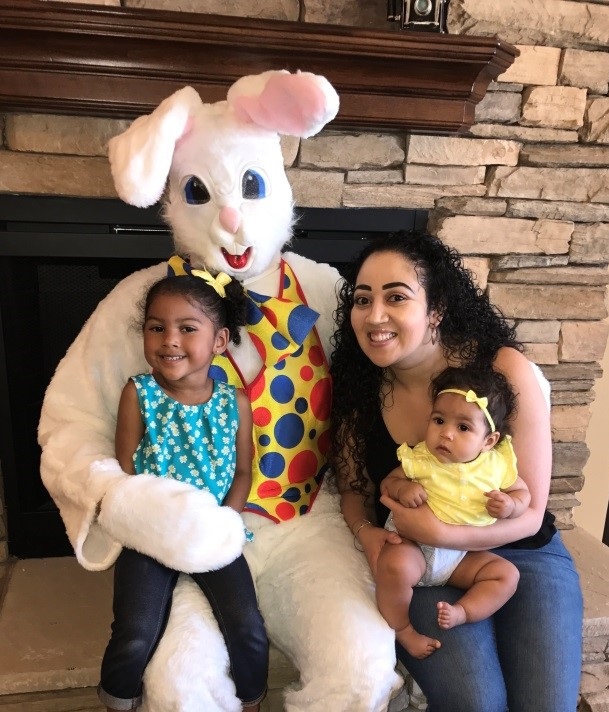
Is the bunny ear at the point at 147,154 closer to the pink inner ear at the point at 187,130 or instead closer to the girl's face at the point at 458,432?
the pink inner ear at the point at 187,130

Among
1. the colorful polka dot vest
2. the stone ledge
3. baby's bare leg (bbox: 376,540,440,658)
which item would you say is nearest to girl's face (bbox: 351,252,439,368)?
the colorful polka dot vest

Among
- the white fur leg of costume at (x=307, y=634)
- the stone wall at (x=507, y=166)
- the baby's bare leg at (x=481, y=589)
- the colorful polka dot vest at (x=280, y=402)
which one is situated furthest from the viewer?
the stone wall at (x=507, y=166)

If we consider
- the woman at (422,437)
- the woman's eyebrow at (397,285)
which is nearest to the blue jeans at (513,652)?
the woman at (422,437)

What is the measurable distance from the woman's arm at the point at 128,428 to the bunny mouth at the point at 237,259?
273 mm

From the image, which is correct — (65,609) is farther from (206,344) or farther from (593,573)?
(593,573)

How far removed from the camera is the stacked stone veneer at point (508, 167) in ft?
4.50

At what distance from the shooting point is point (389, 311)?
43.2 inches

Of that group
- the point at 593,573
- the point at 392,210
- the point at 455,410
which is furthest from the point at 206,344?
the point at 593,573

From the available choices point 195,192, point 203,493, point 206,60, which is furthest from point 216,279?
point 206,60

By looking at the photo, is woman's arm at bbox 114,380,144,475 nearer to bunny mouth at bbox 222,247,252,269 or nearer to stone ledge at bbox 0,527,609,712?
bunny mouth at bbox 222,247,252,269

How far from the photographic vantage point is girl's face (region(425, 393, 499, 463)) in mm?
1020

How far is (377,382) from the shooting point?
1234 mm

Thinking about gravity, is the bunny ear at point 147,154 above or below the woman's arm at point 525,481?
above

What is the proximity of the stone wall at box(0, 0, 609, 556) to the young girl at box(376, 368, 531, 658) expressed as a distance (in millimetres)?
578
